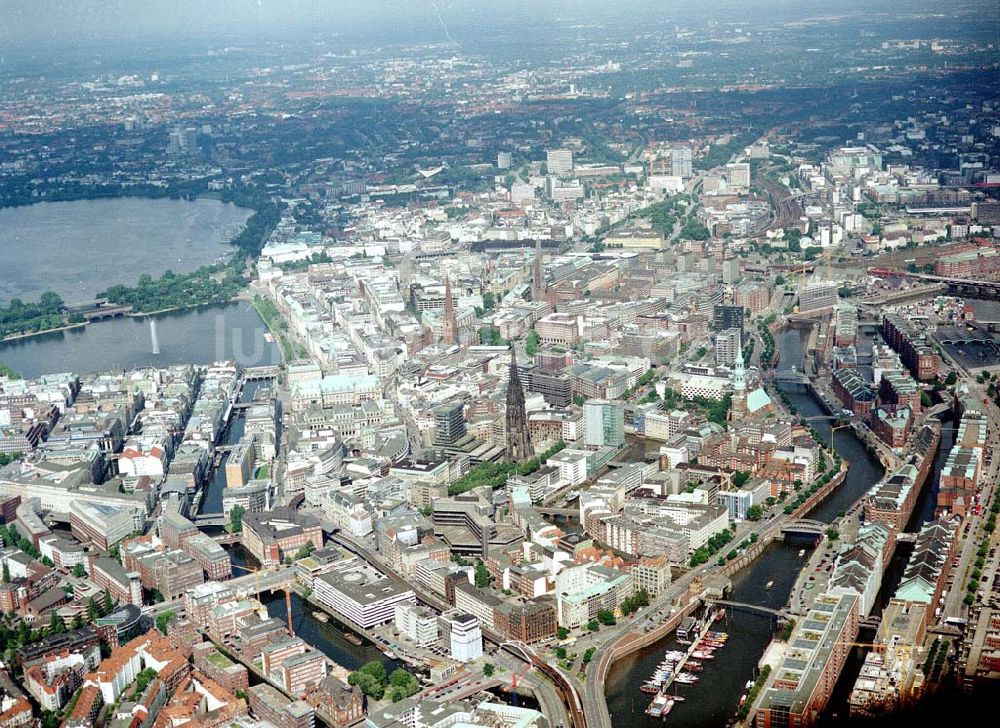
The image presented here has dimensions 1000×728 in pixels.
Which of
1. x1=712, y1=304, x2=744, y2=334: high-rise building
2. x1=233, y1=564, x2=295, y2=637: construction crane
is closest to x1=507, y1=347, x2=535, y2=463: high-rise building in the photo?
x1=233, y1=564, x2=295, y2=637: construction crane

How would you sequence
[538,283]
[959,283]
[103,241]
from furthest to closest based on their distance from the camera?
[103,241] → [959,283] → [538,283]

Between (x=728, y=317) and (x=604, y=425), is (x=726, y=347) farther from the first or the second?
(x=604, y=425)

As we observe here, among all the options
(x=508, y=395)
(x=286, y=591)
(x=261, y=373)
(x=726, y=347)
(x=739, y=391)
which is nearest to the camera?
(x=286, y=591)

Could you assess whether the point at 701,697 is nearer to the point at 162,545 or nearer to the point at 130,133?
the point at 162,545

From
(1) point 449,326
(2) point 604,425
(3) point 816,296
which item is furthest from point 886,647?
(3) point 816,296

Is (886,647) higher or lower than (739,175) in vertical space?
lower

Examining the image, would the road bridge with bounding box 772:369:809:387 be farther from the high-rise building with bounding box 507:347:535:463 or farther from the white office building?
the white office building
